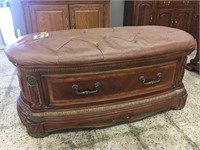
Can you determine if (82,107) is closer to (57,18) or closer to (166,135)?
(166,135)

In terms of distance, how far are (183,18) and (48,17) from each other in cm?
221

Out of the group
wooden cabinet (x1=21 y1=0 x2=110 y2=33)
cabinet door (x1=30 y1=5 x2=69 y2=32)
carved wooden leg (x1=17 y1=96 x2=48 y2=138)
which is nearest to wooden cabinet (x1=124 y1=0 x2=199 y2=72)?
wooden cabinet (x1=21 y1=0 x2=110 y2=33)

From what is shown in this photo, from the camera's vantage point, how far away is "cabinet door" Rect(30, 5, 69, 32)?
2.44 metres

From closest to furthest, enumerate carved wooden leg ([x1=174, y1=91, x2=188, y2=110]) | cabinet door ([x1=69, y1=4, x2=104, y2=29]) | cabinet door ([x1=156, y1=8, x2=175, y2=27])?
1. carved wooden leg ([x1=174, y1=91, x2=188, y2=110])
2. cabinet door ([x1=69, y1=4, x2=104, y2=29])
3. cabinet door ([x1=156, y1=8, x2=175, y2=27])

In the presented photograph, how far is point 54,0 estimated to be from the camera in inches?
95.5

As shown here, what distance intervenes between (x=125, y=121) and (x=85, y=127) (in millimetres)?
319

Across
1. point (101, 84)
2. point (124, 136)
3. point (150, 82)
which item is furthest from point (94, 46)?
point (124, 136)

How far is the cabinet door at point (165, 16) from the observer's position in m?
2.93

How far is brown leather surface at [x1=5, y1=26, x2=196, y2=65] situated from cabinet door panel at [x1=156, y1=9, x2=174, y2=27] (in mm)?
1599

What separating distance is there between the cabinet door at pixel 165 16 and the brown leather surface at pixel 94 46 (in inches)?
63.0

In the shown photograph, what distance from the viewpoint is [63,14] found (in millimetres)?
2553

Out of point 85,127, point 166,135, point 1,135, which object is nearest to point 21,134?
point 1,135

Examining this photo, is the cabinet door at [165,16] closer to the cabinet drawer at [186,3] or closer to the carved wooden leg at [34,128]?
the cabinet drawer at [186,3]

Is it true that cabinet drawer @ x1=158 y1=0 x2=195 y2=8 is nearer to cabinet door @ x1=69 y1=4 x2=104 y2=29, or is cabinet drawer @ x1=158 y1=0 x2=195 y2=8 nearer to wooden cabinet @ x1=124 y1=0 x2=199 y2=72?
wooden cabinet @ x1=124 y1=0 x2=199 y2=72
